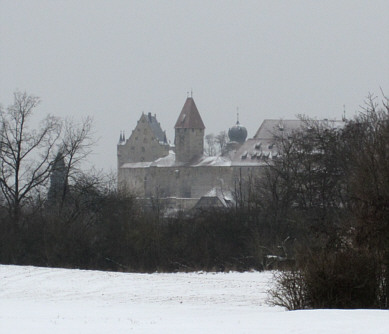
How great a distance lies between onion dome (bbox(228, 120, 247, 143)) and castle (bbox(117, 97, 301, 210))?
0.50 meters

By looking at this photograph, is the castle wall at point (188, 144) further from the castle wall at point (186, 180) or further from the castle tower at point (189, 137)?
the castle wall at point (186, 180)

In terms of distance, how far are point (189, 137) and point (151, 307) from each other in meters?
110

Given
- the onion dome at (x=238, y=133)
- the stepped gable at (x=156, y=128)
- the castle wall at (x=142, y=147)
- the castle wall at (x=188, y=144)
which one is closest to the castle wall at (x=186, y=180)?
the castle wall at (x=188, y=144)

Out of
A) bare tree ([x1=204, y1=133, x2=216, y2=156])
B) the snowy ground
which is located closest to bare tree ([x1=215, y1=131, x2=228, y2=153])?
bare tree ([x1=204, y1=133, x2=216, y2=156])

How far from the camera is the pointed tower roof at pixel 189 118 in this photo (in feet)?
437

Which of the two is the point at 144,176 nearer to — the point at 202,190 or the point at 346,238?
the point at 202,190

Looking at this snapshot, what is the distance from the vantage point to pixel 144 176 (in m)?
138

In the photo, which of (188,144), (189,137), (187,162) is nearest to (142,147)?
(188,144)

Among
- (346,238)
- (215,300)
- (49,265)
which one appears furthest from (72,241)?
(346,238)

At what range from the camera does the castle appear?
123562 mm

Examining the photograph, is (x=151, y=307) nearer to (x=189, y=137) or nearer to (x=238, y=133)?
(x=189, y=137)

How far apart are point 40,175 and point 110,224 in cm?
629

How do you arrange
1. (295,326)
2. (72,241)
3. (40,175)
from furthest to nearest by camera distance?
(40,175)
(72,241)
(295,326)

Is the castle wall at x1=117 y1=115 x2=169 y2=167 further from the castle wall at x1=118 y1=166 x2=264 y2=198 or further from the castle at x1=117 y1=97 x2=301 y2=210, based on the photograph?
the castle wall at x1=118 y1=166 x2=264 y2=198
